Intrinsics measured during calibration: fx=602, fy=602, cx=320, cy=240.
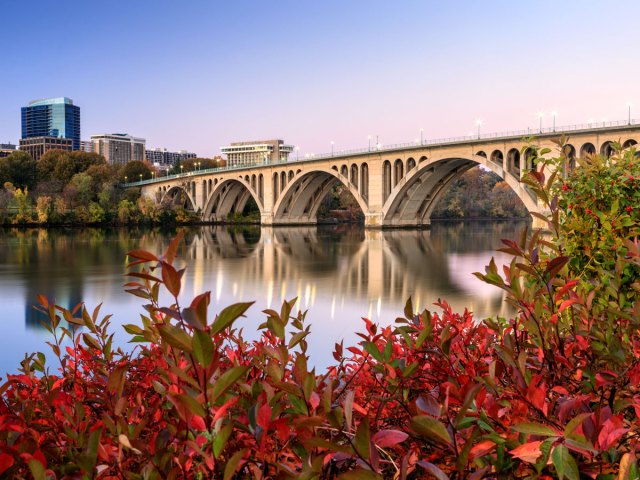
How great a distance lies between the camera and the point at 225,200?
79.1 meters

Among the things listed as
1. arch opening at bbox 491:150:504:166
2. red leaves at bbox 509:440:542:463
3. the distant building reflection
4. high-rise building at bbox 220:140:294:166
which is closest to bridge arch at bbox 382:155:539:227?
arch opening at bbox 491:150:504:166

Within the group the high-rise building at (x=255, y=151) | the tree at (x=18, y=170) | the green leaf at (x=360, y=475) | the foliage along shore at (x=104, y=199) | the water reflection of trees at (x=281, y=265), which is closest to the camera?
the green leaf at (x=360, y=475)

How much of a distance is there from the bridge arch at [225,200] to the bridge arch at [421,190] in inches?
A: 1045

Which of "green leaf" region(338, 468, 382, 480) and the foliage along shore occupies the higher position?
the foliage along shore

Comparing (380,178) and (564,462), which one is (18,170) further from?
(564,462)

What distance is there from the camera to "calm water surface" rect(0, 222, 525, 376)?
1428 centimetres

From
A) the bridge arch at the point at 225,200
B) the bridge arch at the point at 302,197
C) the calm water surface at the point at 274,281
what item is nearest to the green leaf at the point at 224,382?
the calm water surface at the point at 274,281

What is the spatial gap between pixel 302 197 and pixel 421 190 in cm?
1774

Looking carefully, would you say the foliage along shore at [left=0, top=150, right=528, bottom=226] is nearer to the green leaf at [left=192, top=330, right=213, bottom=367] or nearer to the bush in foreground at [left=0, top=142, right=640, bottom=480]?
the bush in foreground at [left=0, top=142, right=640, bottom=480]

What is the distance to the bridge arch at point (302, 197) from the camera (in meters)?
64.6

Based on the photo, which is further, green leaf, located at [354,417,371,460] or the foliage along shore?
the foliage along shore

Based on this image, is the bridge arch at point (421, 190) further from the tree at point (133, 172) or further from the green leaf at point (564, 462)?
the tree at point (133, 172)

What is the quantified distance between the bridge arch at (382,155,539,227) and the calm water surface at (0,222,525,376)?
427 inches

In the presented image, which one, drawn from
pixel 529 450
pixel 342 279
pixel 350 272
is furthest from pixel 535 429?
pixel 350 272
